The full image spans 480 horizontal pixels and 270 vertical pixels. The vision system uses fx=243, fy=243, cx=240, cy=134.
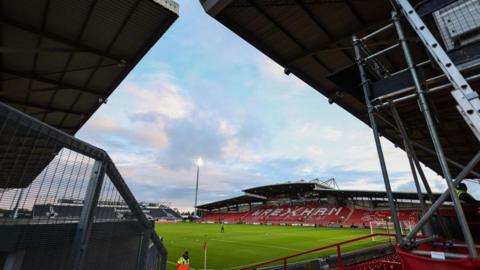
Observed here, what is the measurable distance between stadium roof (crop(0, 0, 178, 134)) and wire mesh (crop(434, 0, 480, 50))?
224 inches

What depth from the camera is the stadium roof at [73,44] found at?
6.08 metres

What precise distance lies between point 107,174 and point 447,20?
4.42 metres

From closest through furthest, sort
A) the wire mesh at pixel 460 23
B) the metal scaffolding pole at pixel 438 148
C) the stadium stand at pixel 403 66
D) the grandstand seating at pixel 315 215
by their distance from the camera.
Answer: the metal scaffolding pole at pixel 438 148, the stadium stand at pixel 403 66, the wire mesh at pixel 460 23, the grandstand seating at pixel 315 215

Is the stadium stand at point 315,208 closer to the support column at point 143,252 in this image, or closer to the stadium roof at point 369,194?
the stadium roof at point 369,194

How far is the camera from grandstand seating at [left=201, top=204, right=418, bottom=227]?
1753 inches

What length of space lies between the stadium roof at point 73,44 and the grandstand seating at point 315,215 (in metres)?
44.2

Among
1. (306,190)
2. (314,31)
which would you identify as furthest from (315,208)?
(314,31)

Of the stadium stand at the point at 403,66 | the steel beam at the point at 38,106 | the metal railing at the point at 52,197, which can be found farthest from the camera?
the steel beam at the point at 38,106

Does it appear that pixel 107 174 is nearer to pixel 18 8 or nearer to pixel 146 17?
pixel 146 17

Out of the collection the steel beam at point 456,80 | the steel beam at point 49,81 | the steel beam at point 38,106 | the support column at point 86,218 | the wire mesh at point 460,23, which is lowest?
the support column at point 86,218

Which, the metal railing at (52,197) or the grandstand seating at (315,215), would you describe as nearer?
the metal railing at (52,197)

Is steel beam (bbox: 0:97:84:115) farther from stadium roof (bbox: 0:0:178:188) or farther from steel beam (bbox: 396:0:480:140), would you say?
steel beam (bbox: 396:0:480:140)

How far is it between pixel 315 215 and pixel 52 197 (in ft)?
185

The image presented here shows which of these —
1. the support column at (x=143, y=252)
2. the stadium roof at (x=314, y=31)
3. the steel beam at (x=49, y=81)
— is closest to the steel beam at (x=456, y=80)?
the stadium roof at (x=314, y=31)
